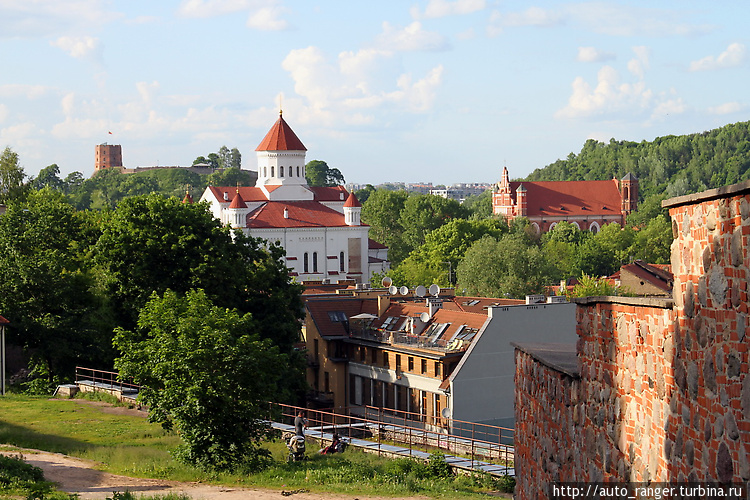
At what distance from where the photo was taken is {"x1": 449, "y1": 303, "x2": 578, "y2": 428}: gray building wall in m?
38.1

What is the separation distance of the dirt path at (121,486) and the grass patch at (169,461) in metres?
0.52

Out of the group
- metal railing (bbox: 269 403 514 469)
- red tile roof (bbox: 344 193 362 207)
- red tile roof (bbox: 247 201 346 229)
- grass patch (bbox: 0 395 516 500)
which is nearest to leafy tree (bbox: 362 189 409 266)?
red tile roof (bbox: 344 193 362 207)

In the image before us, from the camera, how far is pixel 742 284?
5.51 metres

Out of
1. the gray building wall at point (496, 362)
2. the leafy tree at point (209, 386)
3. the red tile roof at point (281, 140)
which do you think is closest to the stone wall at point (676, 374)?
the leafy tree at point (209, 386)

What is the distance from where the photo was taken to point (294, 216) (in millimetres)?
100500

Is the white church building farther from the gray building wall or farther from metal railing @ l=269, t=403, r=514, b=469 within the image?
metal railing @ l=269, t=403, r=514, b=469

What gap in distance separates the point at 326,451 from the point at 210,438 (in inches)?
166

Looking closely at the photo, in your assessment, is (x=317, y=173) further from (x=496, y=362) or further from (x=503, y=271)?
(x=496, y=362)

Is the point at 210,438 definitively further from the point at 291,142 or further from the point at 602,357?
the point at 291,142

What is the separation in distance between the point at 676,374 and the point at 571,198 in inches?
5778

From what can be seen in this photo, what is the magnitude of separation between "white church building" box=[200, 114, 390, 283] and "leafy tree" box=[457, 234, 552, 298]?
19.8 meters

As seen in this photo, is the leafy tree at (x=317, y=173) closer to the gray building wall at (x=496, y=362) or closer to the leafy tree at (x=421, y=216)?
the leafy tree at (x=421, y=216)

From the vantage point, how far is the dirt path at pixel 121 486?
17594mm

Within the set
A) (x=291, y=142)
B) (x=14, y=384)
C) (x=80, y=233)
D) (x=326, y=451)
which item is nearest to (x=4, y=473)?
(x=326, y=451)
